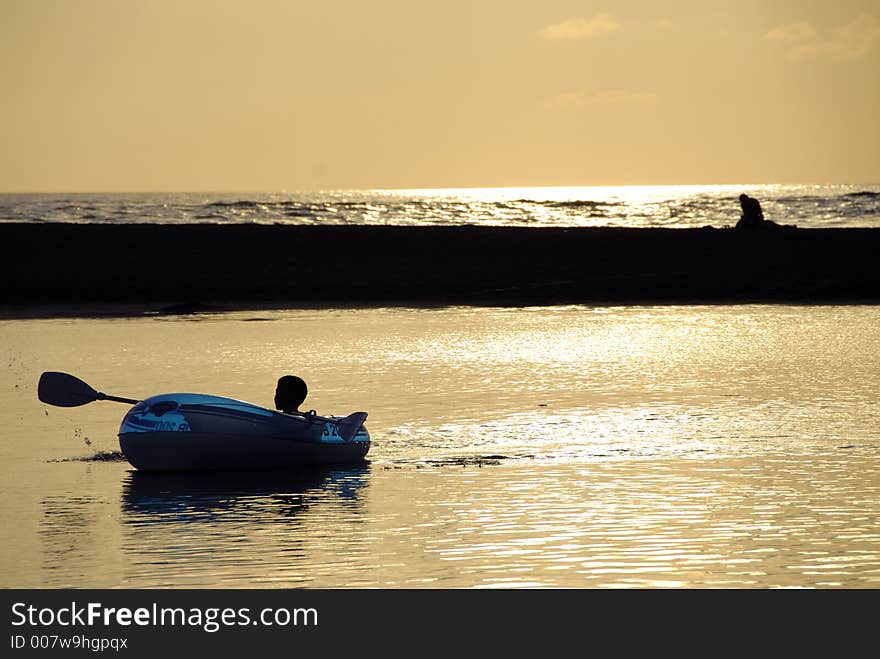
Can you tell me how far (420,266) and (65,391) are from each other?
3339 centimetres

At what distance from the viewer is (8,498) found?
61.6ft

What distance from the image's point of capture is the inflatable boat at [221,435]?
20.5 m

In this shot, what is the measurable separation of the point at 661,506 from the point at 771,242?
41933mm

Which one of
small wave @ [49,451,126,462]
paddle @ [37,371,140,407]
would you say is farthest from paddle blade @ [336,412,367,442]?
paddle @ [37,371,140,407]

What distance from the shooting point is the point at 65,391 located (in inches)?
904

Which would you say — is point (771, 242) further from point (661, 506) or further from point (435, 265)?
point (661, 506)

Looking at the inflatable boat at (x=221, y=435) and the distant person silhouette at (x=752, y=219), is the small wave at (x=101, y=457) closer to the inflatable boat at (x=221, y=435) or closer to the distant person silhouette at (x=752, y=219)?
the inflatable boat at (x=221, y=435)

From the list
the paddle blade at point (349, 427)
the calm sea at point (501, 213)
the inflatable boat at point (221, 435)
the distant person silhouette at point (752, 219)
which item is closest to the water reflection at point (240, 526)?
the inflatable boat at point (221, 435)

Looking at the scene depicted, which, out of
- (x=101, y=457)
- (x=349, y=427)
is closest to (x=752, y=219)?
(x=349, y=427)

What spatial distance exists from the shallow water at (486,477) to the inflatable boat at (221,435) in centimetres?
34

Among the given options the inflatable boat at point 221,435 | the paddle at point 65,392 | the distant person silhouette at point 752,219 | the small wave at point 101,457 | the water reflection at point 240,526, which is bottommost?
the water reflection at point 240,526
